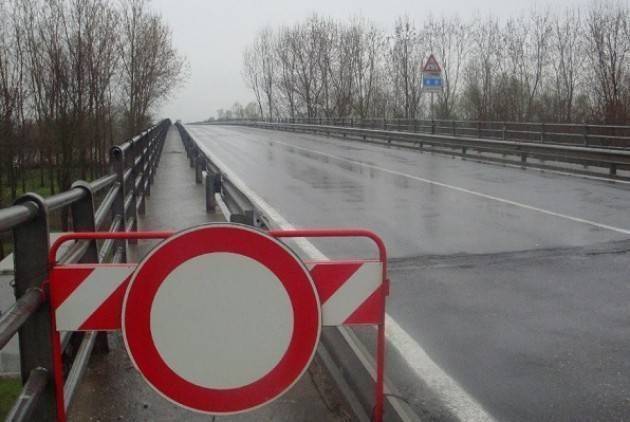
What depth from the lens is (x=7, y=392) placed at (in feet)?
18.0

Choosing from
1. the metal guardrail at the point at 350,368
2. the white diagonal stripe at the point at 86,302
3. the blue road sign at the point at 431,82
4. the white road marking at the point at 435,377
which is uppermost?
the blue road sign at the point at 431,82

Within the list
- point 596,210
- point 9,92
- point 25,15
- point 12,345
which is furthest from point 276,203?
point 25,15

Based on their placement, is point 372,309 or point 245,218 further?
point 245,218

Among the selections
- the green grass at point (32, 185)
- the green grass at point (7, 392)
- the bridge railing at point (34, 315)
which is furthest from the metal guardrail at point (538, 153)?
the green grass at point (32, 185)

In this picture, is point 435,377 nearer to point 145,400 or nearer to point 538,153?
point 145,400

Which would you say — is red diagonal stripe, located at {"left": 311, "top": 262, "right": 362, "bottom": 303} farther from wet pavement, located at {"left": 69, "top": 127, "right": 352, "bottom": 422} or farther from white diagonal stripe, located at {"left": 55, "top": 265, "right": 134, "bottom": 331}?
wet pavement, located at {"left": 69, "top": 127, "right": 352, "bottom": 422}

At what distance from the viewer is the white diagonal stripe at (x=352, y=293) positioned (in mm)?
2971

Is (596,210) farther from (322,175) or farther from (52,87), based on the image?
(52,87)

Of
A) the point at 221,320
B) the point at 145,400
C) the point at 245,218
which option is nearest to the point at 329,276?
the point at 221,320

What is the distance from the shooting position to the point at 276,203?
40.4 feet

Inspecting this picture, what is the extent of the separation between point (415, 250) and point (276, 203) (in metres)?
4.80

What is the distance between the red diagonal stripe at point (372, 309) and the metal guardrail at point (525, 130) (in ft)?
60.1

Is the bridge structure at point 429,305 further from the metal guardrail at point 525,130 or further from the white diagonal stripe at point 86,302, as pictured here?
the metal guardrail at point 525,130

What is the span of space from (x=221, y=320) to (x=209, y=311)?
0.21 ft
